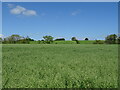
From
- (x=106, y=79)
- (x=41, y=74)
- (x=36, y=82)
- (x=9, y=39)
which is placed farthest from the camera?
(x=9, y=39)

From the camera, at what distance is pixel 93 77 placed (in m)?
6.62

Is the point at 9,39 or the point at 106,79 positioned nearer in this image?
the point at 106,79

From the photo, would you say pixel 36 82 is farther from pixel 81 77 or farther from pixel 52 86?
pixel 81 77

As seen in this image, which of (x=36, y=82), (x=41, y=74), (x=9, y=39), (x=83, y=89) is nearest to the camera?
(x=83, y=89)

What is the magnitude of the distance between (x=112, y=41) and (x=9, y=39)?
5178 cm

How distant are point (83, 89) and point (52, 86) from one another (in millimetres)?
1070

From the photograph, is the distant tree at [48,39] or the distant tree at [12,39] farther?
the distant tree at [48,39]

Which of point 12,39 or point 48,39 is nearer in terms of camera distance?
point 12,39

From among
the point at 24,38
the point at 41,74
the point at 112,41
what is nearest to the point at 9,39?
the point at 24,38

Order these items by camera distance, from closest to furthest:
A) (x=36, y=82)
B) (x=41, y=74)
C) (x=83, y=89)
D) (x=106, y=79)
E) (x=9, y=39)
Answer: (x=83, y=89) < (x=36, y=82) < (x=106, y=79) < (x=41, y=74) < (x=9, y=39)

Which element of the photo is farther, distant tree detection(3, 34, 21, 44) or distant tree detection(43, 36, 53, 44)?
distant tree detection(43, 36, 53, 44)

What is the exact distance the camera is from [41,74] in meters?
7.14

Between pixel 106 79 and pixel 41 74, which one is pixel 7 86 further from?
pixel 106 79

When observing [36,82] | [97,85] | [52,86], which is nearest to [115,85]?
[97,85]
